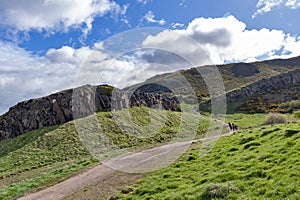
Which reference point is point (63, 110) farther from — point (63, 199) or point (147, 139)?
point (63, 199)

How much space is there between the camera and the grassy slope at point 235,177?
1065 centimetres

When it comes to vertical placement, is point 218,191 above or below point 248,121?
above

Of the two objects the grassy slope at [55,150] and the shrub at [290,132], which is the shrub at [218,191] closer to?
the shrub at [290,132]

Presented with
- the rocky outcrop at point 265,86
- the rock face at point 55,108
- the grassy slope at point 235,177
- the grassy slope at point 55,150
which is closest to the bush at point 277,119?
the grassy slope at point 55,150

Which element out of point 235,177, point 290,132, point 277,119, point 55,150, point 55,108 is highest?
point 55,108

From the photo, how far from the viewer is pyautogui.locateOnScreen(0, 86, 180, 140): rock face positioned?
1932 inches

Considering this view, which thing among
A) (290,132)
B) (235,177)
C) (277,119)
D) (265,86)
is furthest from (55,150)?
(265,86)

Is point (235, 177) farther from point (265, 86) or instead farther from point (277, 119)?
point (265, 86)

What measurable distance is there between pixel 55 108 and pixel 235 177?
41.9m

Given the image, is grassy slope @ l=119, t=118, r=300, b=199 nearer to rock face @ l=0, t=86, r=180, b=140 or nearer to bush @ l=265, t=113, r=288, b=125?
rock face @ l=0, t=86, r=180, b=140

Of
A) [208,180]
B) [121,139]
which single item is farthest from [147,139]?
[208,180]

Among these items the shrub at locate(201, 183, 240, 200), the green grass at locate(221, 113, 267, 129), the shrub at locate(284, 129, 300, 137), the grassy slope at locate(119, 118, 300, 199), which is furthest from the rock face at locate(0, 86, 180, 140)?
the shrub at locate(201, 183, 240, 200)

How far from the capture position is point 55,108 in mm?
49875

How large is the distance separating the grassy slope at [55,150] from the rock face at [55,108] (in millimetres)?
3213
